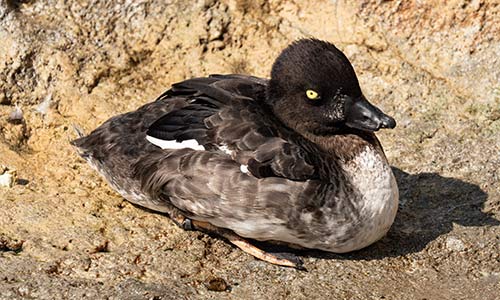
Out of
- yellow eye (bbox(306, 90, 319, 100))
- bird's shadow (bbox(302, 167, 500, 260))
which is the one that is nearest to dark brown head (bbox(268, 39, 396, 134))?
yellow eye (bbox(306, 90, 319, 100))

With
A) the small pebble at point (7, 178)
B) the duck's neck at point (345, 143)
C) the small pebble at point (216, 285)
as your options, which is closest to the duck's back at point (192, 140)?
the duck's neck at point (345, 143)

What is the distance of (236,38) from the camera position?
22.5 ft

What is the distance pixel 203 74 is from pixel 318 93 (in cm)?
172

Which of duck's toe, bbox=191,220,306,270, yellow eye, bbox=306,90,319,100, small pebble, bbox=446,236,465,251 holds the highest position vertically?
yellow eye, bbox=306,90,319,100

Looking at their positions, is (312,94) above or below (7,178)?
above

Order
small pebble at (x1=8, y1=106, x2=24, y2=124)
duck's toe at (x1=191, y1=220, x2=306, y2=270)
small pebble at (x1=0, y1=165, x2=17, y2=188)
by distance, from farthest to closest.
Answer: small pebble at (x1=8, y1=106, x2=24, y2=124) → small pebble at (x1=0, y1=165, x2=17, y2=188) → duck's toe at (x1=191, y1=220, x2=306, y2=270)

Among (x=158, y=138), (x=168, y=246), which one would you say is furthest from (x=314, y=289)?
(x=158, y=138)

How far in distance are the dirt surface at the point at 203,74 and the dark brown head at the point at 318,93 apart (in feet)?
2.46

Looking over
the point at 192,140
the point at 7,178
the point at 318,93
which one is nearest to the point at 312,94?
the point at 318,93

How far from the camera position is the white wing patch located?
5176mm

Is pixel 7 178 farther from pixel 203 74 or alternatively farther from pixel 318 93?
pixel 318 93

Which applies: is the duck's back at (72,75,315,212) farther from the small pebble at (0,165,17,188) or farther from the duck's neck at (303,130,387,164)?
the small pebble at (0,165,17,188)

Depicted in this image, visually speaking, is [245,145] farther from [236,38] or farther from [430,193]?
[236,38]

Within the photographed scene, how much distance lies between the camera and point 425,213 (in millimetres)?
5715
